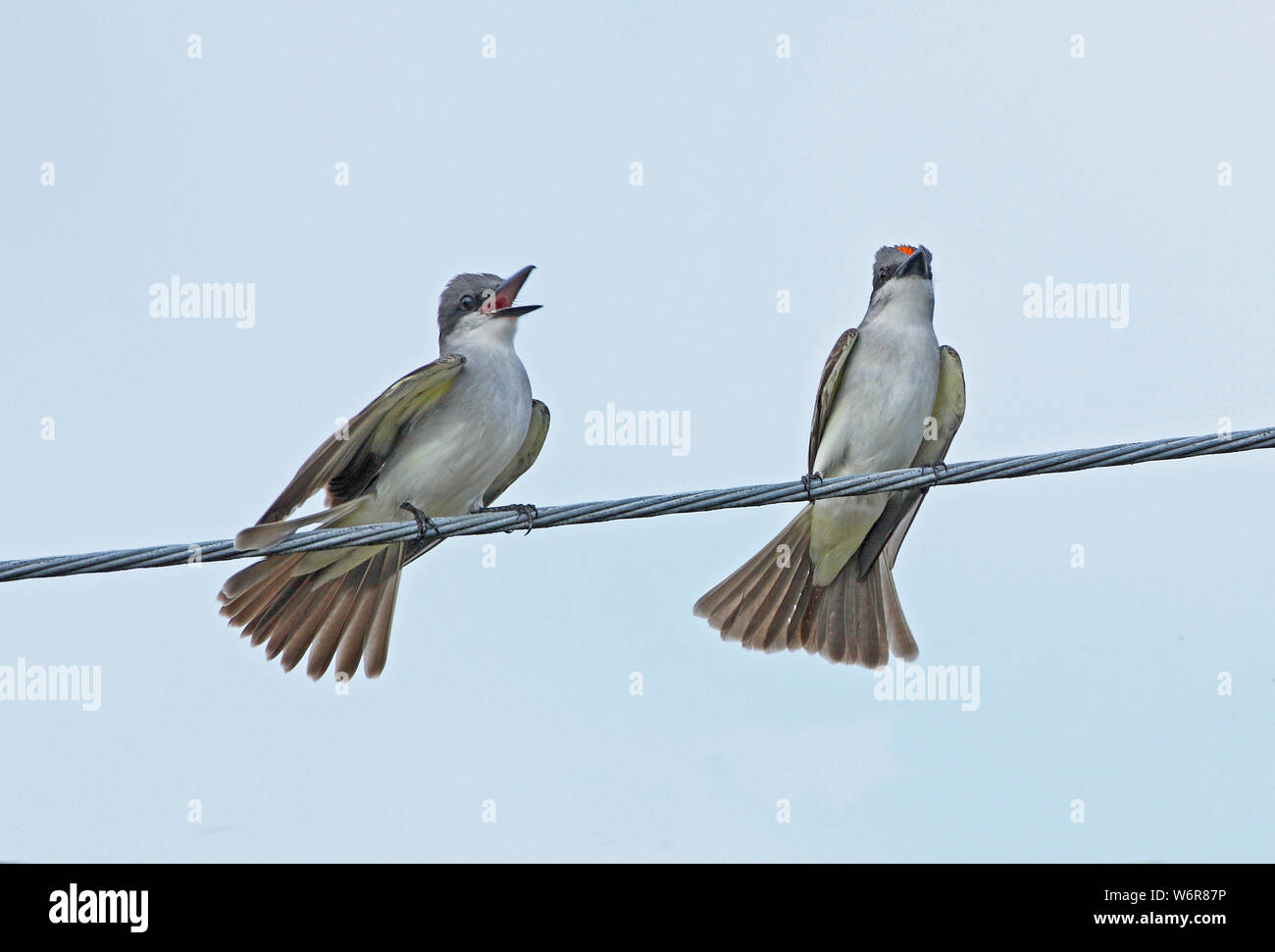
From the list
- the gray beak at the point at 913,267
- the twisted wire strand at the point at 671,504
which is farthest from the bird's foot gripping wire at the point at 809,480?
the gray beak at the point at 913,267

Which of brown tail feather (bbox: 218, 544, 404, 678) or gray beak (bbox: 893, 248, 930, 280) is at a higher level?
gray beak (bbox: 893, 248, 930, 280)

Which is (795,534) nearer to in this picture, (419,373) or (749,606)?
(749,606)

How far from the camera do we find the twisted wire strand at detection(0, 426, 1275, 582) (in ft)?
19.4

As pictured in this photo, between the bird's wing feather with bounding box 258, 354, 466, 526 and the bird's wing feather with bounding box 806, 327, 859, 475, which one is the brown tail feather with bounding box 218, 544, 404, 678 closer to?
the bird's wing feather with bounding box 258, 354, 466, 526

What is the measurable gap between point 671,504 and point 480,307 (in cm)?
346

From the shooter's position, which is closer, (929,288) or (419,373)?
(419,373)

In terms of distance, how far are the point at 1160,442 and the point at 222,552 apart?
12.0 ft

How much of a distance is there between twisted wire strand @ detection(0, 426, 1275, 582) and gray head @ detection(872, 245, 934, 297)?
123 inches

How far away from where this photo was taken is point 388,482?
865 centimetres

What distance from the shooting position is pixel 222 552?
243 inches

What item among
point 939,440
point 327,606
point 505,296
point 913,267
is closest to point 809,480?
point 939,440

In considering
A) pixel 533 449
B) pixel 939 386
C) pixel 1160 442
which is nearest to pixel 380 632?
pixel 533 449

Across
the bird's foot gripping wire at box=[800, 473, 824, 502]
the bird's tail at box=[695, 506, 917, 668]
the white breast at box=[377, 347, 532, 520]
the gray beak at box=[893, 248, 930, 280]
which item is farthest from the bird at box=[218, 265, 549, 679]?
the gray beak at box=[893, 248, 930, 280]

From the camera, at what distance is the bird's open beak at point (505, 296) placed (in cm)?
927
